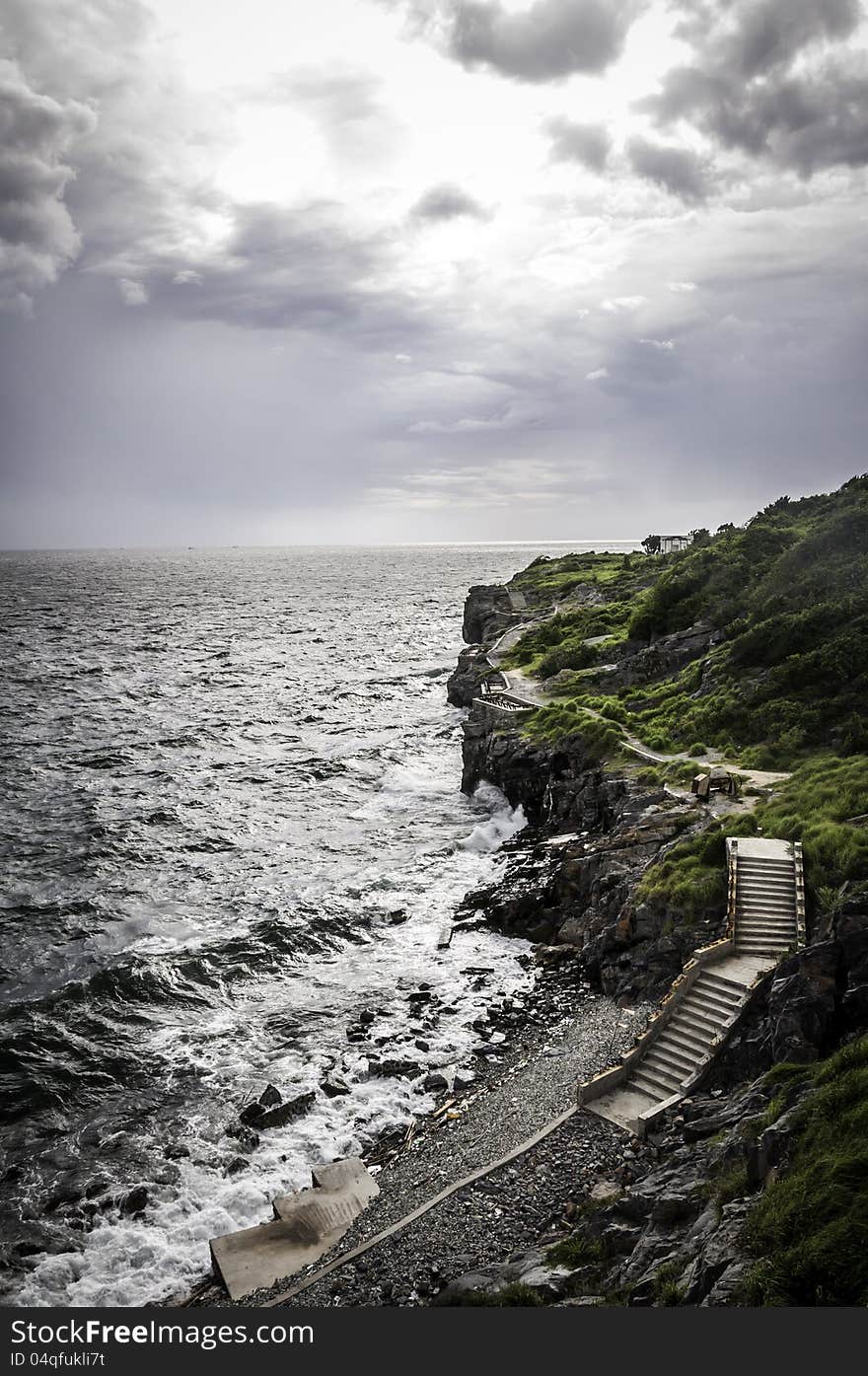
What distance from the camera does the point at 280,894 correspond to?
45.1m

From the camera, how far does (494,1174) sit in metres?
22.2

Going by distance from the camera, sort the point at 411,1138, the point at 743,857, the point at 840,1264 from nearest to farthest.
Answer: the point at 840,1264
the point at 411,1138
the point at 743,857

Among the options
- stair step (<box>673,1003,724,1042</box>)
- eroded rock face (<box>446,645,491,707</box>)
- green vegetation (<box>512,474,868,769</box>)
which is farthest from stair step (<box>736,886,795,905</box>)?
eroded rock face (<box>446,645,491,707</box>)

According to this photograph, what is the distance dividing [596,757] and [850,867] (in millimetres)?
21939

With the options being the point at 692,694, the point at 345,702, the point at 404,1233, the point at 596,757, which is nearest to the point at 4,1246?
the point at 404,1233

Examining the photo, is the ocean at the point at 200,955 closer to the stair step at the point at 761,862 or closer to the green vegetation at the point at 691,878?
the green vegetation at the point at 691,878

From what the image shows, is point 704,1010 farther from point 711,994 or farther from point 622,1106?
point 622,1106

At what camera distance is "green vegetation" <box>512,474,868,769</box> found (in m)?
44.9

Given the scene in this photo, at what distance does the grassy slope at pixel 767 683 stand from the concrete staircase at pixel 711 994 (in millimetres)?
1205

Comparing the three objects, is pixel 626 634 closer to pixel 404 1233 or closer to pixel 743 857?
pixel 743 857

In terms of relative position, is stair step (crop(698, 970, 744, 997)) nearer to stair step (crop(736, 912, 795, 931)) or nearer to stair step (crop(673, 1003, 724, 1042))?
stair step (crop(673, 1003, 724, 1042))

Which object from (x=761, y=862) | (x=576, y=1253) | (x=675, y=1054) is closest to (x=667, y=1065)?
(x=675, y=1054)

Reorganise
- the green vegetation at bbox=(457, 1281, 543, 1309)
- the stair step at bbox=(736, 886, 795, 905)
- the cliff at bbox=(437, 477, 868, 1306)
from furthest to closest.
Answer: the stair step at bbox=(736, 886, 795, 905), the green vegetation at bbox=(457, 1281, 543, 1309), the cliff at bbox=(437, 477, 868, 1306)

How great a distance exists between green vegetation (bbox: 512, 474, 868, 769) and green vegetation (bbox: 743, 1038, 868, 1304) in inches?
1055
